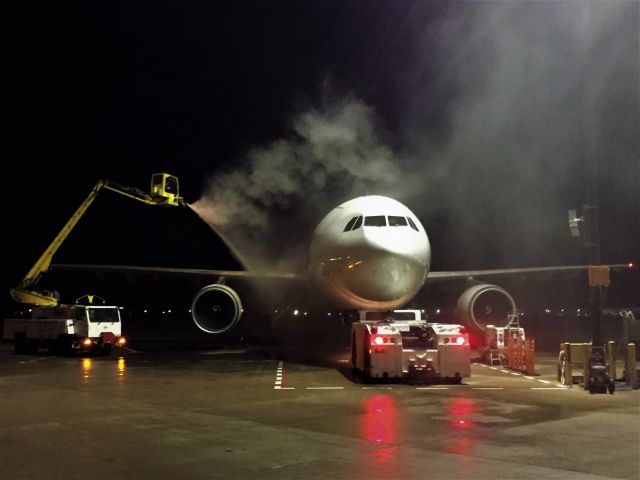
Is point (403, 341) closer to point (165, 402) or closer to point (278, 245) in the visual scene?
point (165, 402)

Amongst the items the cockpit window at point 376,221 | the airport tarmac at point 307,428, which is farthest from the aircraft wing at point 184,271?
the airport tarmac at point 307,428

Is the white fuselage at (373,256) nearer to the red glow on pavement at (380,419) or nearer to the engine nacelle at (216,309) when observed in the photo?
the red glow on pavement at (380,419)

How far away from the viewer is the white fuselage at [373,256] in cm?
1474

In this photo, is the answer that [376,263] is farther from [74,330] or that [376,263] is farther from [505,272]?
[74,330]

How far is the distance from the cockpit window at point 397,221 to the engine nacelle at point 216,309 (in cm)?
743

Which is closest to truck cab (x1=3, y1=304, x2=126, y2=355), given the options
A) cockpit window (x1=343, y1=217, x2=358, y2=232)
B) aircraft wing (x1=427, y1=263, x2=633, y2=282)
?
cockpit window (x1=343, y1=217, x2=358, y2=232)

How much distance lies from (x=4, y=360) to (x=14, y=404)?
9.94m

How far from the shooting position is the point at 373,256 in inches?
579

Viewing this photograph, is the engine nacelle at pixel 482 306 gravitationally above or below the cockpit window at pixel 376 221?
below

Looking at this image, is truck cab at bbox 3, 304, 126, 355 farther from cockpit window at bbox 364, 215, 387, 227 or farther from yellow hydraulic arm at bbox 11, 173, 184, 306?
cockpit window at bbox 364, 215, 387, 227

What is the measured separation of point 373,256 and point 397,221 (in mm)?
1546

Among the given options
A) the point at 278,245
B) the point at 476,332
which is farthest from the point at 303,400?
the point at 278,245

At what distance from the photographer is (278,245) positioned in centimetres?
2595

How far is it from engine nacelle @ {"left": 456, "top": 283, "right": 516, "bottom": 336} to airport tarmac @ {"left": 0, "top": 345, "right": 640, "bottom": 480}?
17.3 ft
